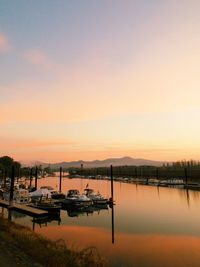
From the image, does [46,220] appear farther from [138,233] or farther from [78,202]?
[138,233]

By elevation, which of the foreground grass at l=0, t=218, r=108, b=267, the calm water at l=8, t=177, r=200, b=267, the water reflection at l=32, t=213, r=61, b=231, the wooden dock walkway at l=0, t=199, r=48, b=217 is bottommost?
the calm water at l=8, t=177, r=200, b=267

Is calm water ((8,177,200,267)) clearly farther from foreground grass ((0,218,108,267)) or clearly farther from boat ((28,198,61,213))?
foreground grass ((0,218,108,267))

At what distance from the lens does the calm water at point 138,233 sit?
25.4 m

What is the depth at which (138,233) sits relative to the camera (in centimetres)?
3469

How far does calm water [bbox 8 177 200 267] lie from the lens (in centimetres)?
2544

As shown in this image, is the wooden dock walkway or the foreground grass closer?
the foreground grass

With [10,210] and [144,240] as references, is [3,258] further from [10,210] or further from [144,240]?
[10,210]

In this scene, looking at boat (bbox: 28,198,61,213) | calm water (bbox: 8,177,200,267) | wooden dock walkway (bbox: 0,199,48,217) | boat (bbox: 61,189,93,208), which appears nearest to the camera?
calm water (bbox: 8,177,200,267)

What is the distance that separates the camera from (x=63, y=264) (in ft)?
56.7

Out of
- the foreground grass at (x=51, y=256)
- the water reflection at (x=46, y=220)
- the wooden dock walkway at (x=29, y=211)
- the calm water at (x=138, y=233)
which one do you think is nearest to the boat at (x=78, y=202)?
the calm water at (x=138, y=233)

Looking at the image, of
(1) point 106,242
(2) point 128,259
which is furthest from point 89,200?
(2) point 128,259

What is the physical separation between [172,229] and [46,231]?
1596 centimetres

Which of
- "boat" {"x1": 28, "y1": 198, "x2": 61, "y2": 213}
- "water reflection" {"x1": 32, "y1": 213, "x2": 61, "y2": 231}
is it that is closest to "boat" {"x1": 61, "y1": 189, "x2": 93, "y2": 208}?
"boat" {"x1": 28, "y1": 198, "x2": 61, "y2": 213}

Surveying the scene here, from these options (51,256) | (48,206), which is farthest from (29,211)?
(51,256)
